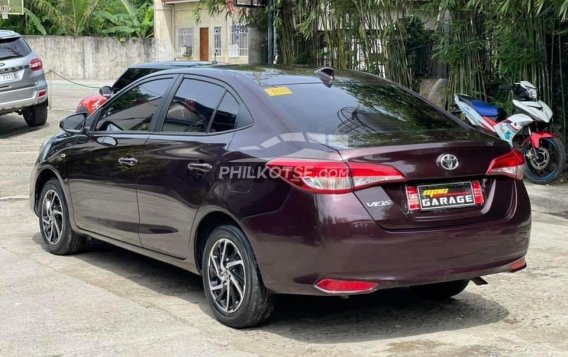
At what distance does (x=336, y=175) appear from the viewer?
456cm

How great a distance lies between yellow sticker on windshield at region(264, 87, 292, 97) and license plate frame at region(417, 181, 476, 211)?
1136mm

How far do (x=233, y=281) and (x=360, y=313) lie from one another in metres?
0.93

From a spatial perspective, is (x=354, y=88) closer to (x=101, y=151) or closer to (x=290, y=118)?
(x=290, y=118)

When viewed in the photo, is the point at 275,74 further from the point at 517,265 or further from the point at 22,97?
the point at 22,97

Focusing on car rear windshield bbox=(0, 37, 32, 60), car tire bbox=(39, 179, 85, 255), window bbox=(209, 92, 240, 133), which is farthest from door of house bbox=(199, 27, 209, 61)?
window bbox=(209, 92, 240, 133)

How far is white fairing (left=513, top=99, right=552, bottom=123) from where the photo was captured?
9922 mm

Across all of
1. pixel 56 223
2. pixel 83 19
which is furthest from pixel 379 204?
Result: pixel 83 19

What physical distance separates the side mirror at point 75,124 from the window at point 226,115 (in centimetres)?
178

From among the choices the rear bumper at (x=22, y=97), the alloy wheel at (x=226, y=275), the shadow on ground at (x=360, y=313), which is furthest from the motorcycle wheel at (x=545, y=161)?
the rear bumper at (x=22, y=97)

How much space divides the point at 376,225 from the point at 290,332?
97cm

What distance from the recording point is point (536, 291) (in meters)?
5.96

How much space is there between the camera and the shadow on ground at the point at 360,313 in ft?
A: 16.8

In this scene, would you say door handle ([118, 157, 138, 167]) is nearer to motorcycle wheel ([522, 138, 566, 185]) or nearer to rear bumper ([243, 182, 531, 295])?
rear bumper ([243, 182, 531, 295])

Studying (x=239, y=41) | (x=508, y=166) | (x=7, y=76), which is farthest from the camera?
(x=239, y=41)
